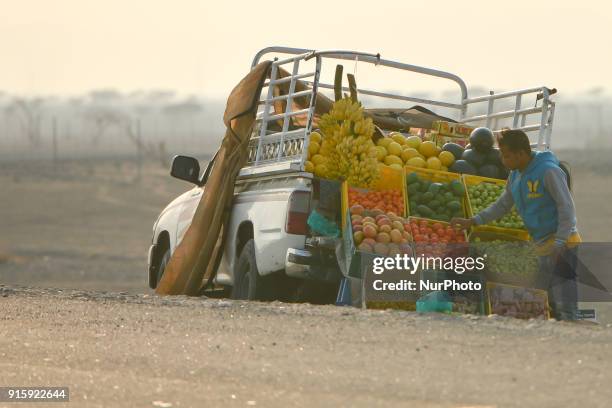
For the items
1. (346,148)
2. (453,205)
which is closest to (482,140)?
(453,205)

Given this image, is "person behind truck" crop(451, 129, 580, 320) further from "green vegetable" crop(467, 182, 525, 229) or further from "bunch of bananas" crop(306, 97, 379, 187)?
"bunch of bananas" crop(306, 97, 379, 187)

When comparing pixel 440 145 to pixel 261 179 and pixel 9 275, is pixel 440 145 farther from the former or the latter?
pixel 9 275

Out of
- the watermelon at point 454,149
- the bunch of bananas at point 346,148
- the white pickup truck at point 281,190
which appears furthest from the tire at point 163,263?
the watermelon at point 454,149

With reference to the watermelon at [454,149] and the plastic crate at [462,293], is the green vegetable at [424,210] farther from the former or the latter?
the watermelon at [454,149]

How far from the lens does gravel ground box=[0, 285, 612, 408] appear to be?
27.5 ft

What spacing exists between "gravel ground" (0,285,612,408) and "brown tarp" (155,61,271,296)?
6.97 ft

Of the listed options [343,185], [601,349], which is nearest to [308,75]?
[343,185]

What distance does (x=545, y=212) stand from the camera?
42.0 ft

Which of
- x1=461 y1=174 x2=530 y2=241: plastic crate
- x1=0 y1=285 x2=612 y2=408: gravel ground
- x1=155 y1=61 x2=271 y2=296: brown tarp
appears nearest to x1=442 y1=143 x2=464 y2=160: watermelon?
x1=461 y1=174 x2=530 y2=241: plastic crate

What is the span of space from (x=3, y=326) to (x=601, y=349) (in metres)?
4.45

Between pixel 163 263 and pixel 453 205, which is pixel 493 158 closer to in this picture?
pixel 453 205

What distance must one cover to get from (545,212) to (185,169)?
4.38m

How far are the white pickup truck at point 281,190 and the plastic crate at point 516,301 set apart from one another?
1.25 meters

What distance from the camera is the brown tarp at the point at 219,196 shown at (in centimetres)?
1512
